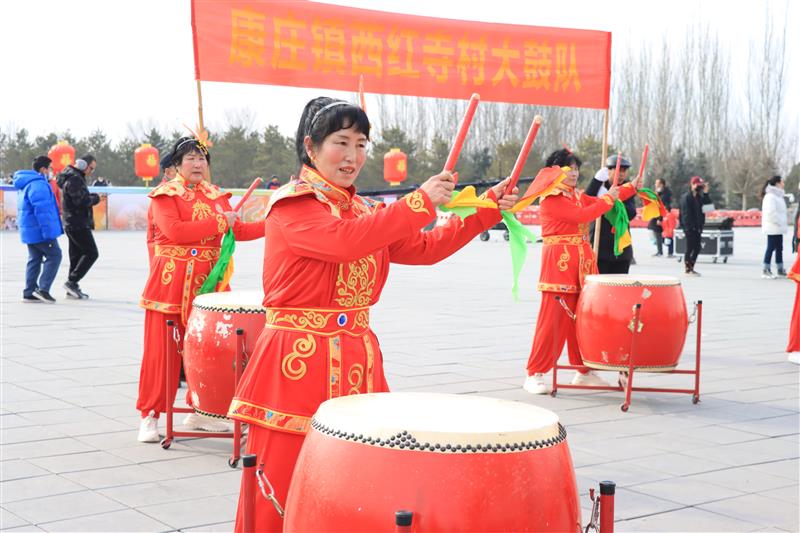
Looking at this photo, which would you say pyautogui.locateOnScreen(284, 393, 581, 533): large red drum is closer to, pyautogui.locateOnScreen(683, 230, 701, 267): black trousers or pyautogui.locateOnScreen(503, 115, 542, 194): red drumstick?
pyautogui.locateOnScreen(503, 115, 542, 194): red drumstick

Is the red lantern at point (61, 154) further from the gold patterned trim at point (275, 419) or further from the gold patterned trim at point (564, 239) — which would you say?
the gold patterned trim at point (275, 419)

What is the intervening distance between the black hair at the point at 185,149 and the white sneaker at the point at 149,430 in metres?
1.28

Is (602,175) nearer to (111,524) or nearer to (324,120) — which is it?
(111,524)

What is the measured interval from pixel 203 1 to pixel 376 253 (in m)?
3.24

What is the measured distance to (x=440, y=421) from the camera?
2068 mm

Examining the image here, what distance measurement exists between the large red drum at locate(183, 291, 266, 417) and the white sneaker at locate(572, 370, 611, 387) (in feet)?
8.96

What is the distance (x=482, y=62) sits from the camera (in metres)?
7.13

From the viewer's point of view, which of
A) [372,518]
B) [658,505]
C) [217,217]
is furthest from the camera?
[217,217]

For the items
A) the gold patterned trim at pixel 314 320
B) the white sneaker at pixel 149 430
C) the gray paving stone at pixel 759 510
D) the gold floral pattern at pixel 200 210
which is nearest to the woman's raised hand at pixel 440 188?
the gold patterned trim at pixel 314 320

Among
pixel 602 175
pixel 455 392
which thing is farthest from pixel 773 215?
pixel 455 392

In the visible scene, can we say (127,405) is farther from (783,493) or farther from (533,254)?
A: (533,254)

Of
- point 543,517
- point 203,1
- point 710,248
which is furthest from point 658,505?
point 710,248

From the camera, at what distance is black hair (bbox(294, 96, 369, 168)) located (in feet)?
8.60

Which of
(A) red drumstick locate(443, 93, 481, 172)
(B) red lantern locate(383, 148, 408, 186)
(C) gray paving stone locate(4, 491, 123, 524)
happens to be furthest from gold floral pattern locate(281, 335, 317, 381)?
(B) red lantern locate(383, 148, 408, 186)
